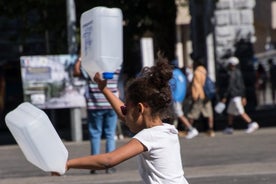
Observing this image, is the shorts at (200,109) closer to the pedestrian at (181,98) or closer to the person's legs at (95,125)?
the pedestrian at (181,98)

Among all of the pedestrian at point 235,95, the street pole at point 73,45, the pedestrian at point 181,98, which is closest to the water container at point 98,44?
the pedestrian at point 181,98

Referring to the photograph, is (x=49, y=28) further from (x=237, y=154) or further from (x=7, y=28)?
(x=237, y=154)

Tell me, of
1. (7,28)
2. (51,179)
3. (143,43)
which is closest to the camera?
(51,179)

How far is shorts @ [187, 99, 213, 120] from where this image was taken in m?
20.0

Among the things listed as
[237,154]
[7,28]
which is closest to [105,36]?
[237,154]

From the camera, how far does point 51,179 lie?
13.1 meters

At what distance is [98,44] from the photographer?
26.4ft

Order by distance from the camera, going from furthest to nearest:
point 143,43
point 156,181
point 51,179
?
point 143,43
point 51,179
point 156,181

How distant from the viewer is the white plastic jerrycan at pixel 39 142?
4.78 metres

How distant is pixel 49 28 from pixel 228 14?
4354 mm

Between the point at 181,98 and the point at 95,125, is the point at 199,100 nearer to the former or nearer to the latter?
the point at 181,98

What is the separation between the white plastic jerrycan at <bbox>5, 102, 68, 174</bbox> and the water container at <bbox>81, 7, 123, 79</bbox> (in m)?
1.85

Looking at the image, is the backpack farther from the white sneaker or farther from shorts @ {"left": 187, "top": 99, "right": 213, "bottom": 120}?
the white sneaker

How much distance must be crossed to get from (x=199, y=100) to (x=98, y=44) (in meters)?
12.0
